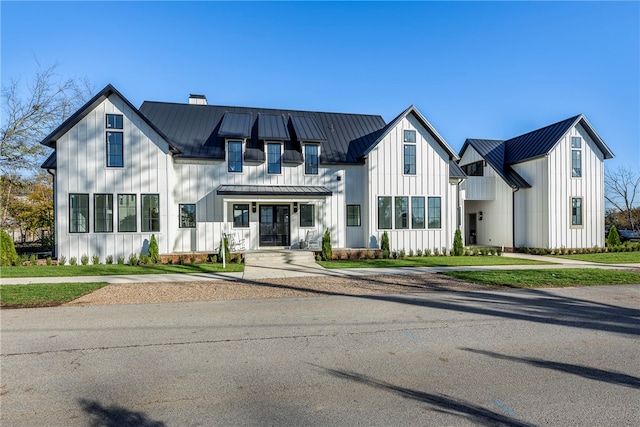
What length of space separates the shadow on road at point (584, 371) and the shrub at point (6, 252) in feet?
57.0

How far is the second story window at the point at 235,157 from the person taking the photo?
1697cm

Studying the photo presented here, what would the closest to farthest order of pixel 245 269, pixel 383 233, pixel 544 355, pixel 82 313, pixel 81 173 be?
pixel 544 355, pixel 82 313, pixel 245 269, pixel 81 173, pixel 383 233

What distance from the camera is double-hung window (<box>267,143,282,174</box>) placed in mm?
17297

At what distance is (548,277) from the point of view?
35.1 feet

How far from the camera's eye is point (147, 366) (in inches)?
172

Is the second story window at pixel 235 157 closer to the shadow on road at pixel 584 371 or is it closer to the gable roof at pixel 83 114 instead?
the gable roof at pixel 83 114

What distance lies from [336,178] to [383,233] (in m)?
3.88

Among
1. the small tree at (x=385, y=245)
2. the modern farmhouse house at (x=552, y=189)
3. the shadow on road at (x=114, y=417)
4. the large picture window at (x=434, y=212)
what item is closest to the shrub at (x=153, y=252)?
the small tree at (x=385, y=245)

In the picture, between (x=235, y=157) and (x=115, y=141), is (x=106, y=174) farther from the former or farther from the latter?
(x=235, y=157)

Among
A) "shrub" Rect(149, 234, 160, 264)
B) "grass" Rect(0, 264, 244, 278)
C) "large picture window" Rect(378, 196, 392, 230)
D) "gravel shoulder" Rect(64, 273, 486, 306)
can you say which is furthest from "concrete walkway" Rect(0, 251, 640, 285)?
"large picture window" Rect(378, 196, 392, 230)

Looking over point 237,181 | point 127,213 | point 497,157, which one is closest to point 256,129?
point 237,181

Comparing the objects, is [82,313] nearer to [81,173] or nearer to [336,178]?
[81,173]

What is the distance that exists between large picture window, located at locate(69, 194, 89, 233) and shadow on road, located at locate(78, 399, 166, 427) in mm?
13934

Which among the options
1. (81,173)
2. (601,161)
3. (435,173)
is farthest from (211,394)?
(601,161)
